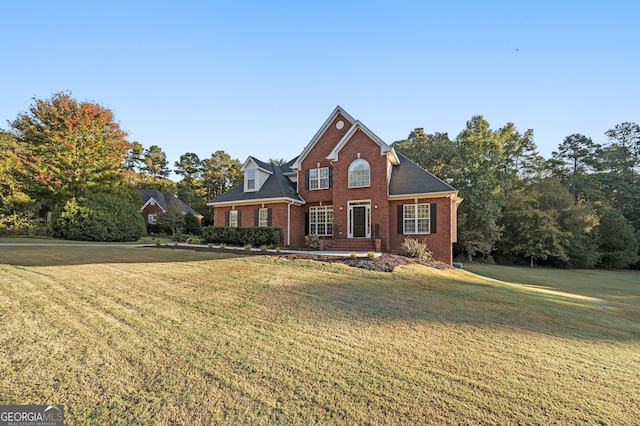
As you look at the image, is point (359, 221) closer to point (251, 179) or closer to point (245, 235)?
point (245, 235)

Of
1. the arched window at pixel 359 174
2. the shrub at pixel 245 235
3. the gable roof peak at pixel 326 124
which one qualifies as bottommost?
the shrub at pixel 245 235

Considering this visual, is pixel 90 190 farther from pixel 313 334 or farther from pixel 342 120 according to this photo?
pixel 313 334

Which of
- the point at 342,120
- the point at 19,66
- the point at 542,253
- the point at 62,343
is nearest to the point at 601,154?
the point at 542,253

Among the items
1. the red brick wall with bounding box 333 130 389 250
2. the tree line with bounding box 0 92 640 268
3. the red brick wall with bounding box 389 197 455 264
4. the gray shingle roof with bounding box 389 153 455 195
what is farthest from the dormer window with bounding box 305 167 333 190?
the tree line with bounding box 0 92 640 268

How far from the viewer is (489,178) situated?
1058 inches

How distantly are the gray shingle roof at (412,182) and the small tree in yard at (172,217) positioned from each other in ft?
85.9

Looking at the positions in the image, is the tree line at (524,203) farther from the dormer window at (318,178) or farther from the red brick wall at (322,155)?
the dormer window at (318,178)

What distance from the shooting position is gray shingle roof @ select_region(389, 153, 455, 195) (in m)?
16.9

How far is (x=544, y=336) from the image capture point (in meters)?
5.36

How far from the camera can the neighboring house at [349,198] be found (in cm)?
1708

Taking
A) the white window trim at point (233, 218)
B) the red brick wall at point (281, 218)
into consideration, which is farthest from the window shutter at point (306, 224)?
the white window trim at point (233, 218)

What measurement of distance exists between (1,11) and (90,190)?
55.8 feet

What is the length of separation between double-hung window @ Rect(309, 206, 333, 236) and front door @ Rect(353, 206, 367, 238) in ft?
5.73

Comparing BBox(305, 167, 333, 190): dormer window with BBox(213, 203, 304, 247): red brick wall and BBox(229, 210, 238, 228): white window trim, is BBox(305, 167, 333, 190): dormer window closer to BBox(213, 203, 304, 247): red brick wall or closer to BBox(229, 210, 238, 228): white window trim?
BBox(213, 203, 304, 247): red brick wall
